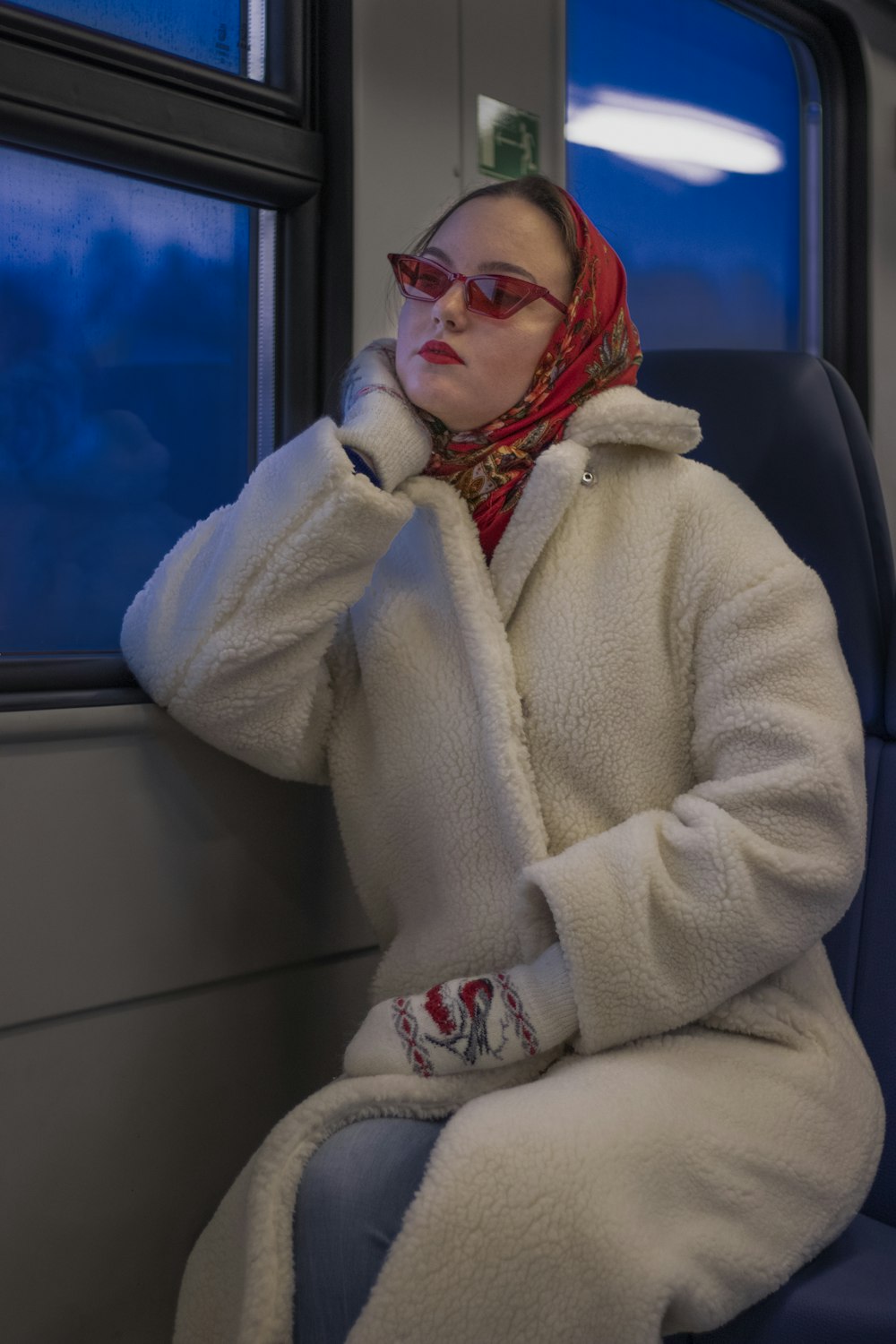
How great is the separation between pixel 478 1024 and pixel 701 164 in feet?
6.13

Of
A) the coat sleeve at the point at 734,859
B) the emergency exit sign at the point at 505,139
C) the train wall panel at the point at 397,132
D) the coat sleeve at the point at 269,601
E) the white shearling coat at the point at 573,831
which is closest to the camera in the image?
the white shearling coat at the point at 573,831

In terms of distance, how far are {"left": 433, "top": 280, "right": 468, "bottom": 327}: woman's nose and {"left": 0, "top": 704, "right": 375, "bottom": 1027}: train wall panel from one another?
55 centimetres

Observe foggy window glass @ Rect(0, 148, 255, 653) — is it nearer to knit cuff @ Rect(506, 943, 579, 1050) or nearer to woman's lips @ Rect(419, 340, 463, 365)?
woman's lips @ Rect(419, 340, 463, 365)

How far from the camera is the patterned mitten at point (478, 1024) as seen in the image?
4.05 ft

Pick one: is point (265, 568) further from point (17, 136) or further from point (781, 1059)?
point (781, 1059)

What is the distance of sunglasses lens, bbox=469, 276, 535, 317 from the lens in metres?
1.38

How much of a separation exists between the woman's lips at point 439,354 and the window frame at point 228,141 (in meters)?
0.34

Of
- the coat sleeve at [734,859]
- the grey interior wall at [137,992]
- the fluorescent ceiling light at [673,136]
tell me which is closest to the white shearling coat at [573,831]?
the coat sleeve at [734,859]

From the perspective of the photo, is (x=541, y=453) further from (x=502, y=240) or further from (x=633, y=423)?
(x=502, y=240)

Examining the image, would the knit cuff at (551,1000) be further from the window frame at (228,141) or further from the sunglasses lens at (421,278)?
the sunglasses lens at (421,278)

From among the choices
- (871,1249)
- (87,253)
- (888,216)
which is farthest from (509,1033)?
(888,216)

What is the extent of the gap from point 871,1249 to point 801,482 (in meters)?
0.90

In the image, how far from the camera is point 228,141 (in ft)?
5.30

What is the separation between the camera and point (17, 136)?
1.45 metres
